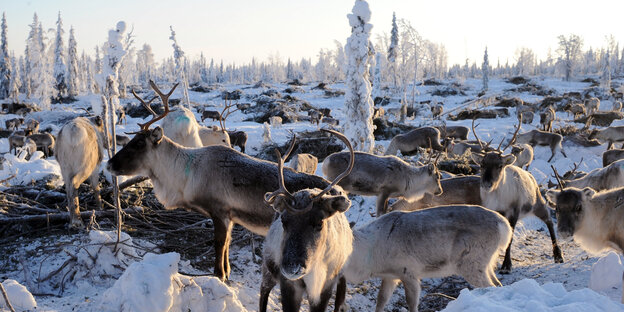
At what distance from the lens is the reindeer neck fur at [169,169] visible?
5320mm

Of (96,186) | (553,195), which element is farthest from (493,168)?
(96,186)

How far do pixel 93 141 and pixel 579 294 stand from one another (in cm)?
672

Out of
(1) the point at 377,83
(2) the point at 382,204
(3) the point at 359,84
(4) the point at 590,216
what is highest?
(1) the point at 377,83

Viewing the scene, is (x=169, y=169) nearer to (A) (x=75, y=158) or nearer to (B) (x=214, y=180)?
(B) (x=214, y=180)

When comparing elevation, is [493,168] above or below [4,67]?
below

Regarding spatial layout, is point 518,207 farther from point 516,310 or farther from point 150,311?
point 150,311

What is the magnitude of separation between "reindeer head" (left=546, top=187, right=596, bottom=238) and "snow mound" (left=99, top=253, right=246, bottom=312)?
433cm

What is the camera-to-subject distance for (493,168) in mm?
7309

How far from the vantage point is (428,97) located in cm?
4922

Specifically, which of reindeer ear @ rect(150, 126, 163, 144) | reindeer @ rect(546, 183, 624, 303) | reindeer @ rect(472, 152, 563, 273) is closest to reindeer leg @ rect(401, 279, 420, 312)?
reindeer @ rect(546, 183, 624, 303)

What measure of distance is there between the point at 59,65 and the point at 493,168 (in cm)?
6553

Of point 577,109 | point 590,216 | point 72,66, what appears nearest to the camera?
point 590,216

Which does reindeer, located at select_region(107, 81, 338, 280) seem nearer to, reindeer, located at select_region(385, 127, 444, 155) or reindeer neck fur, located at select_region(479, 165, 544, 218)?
reindeer neck fur, located at select_region(479, 165, 544, 218)

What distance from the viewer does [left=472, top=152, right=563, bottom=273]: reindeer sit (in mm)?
7305
